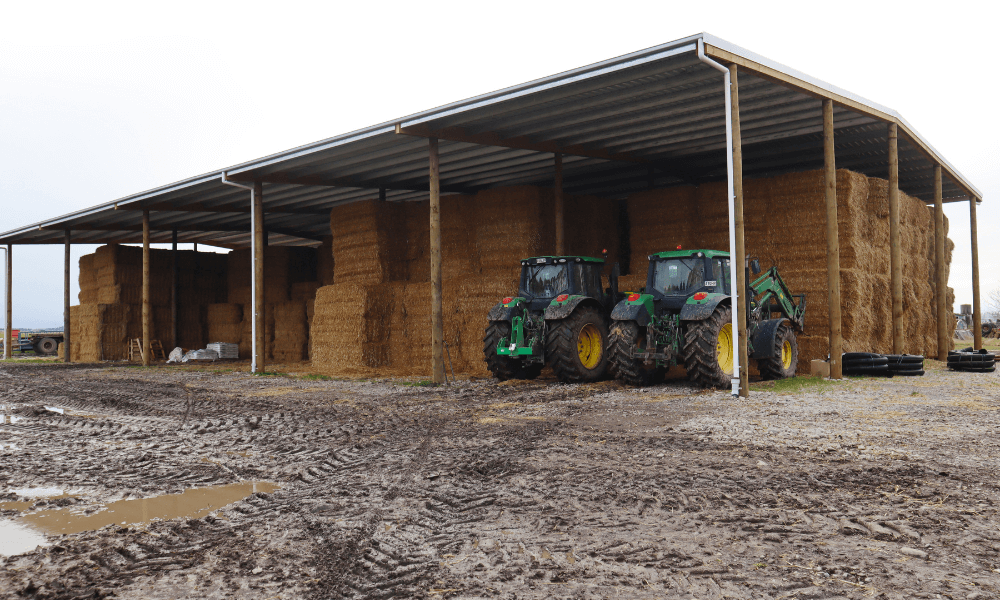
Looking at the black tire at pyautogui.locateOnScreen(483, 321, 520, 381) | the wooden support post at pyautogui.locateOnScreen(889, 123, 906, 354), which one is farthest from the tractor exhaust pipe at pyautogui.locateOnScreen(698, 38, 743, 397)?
the wooden support post at pyautogui.locateOnScreen(889, 123, 906, 354)

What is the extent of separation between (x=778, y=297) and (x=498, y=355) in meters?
5.10

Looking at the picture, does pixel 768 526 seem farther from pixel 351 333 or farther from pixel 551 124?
pixel 351 333

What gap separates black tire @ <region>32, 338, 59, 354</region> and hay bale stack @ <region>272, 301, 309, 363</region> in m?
17.6

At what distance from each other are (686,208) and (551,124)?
383 cm

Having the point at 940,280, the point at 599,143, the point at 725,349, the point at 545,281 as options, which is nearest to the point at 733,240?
the point at 725,349

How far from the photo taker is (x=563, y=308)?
12117 millimetres

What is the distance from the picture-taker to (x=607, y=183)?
19578mm

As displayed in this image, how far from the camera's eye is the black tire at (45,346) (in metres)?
34.7

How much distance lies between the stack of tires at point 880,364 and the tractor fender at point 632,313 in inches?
160

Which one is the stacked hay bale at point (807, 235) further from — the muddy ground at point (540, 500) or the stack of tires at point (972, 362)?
the muddy ground at point (540, 500)

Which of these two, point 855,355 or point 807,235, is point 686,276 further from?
point 855,355

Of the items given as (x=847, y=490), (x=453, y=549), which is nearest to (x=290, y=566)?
(x=453, y=549)

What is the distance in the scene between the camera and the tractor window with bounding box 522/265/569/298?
13.1 m

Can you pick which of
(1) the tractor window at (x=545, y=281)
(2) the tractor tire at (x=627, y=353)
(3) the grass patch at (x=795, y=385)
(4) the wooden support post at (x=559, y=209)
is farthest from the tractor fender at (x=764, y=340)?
(4) the wooden support post at (x=559, y=209)
